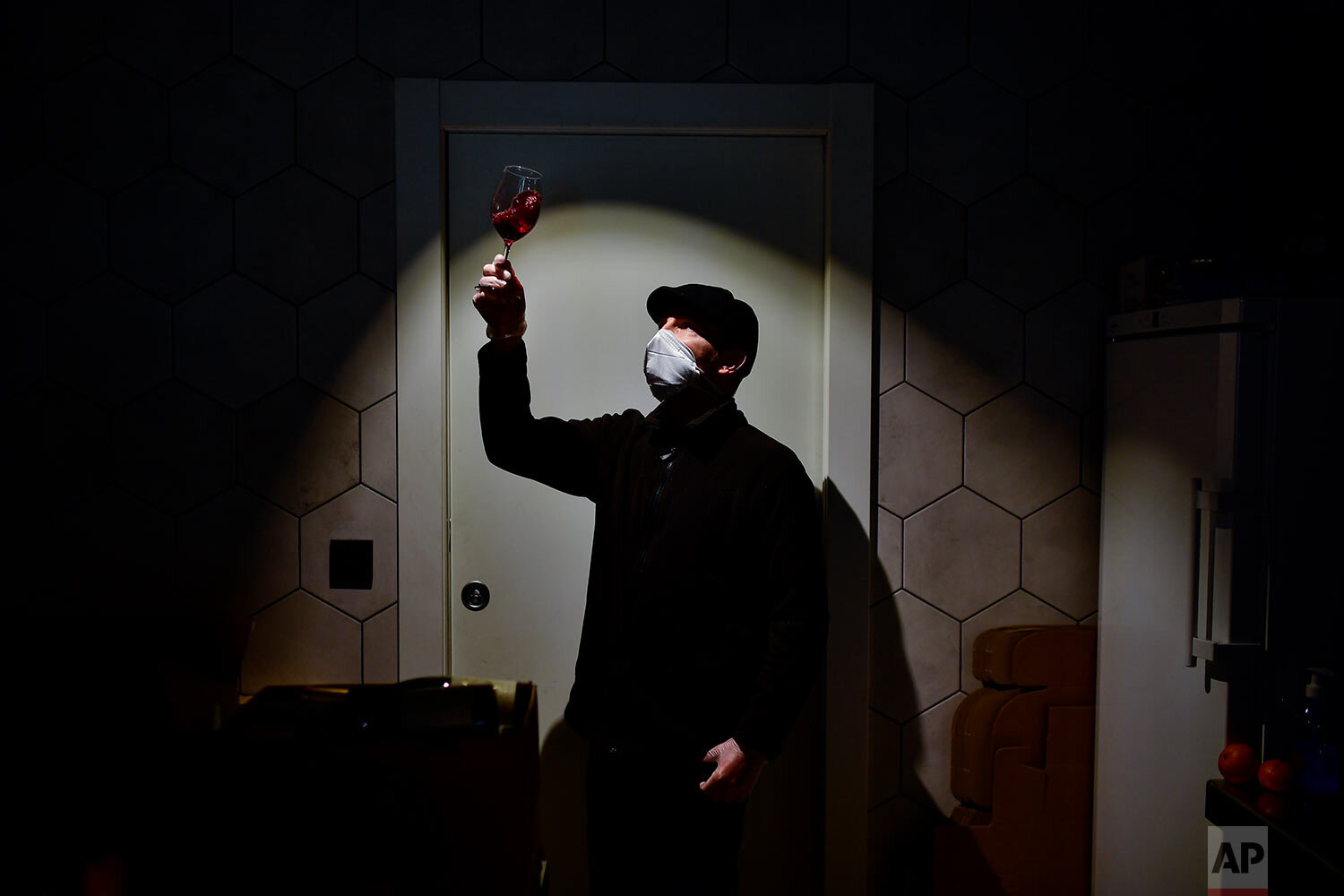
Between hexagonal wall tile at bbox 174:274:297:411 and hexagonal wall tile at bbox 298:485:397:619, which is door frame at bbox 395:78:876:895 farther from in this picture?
hexagonal wall tile at bbox 174:274:297:411

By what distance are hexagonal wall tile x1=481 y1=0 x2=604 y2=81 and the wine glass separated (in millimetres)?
491

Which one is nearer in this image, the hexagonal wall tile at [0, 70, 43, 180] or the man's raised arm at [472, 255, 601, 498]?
the man's raised arm at [472, 255, 601, 498]

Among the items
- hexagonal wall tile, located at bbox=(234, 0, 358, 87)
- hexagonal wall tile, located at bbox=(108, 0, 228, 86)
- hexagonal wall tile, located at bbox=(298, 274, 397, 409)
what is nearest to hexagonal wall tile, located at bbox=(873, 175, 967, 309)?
hexagonal wall tile, located at bbox=(298, 274, 397, 409)

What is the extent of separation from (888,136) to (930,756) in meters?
1.25

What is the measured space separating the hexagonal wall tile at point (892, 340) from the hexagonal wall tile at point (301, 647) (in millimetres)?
1176

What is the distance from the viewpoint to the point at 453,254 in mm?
1669

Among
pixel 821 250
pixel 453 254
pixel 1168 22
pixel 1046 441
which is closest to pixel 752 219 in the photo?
pixel 821 250

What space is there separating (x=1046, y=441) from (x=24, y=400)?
202 cm

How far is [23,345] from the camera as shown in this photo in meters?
1.64

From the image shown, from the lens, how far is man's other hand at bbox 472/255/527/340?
1293 mm

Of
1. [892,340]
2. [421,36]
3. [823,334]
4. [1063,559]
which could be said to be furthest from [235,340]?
[1063,559]

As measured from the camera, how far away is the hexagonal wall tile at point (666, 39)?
1.64m

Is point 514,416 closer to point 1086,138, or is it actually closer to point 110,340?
point 110,340

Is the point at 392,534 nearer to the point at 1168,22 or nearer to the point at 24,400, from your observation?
the point at 24,400
